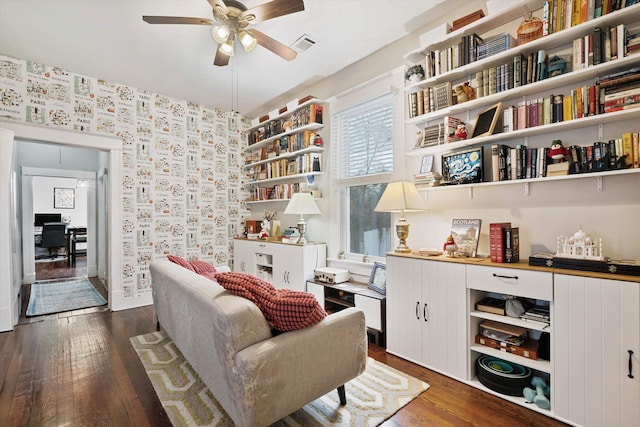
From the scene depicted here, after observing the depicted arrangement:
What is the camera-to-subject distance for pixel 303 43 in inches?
121

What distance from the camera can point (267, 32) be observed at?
2.91 meters

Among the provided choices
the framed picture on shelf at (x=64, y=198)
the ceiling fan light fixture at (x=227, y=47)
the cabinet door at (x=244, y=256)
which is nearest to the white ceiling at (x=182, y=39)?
the ceiling fan light fixture at (x=227, y=47)

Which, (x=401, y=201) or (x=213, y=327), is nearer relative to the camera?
(x=213, y=327)

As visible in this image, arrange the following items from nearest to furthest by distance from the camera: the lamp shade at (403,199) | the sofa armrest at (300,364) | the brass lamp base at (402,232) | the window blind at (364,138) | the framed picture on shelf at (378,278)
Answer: the sofa armrest at (300,364) < the lamp shade at (403,199) < the brass lamp base at (402,232) < the framed picture on shelf at (378,278) < the window blind at (364,138)

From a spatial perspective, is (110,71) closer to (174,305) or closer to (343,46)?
(343,46)

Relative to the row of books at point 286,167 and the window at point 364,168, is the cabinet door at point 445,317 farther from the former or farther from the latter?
the row of books at point 286,167

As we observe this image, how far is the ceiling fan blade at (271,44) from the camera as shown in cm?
245

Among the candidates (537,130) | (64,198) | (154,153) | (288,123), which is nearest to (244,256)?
(154,153)

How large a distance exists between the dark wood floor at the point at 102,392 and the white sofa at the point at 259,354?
0.45m

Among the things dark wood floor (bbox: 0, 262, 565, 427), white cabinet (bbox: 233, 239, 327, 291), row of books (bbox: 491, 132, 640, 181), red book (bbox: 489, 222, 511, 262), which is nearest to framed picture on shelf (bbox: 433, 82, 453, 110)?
row of books (bbox: 491, 132, 640, 181)

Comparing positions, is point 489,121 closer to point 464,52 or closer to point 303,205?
point 464,52

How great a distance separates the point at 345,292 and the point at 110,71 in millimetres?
3805

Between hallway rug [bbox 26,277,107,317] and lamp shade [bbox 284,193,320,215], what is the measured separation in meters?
3.07

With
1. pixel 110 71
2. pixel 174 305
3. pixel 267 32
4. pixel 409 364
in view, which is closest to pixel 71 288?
pixel 110 71
